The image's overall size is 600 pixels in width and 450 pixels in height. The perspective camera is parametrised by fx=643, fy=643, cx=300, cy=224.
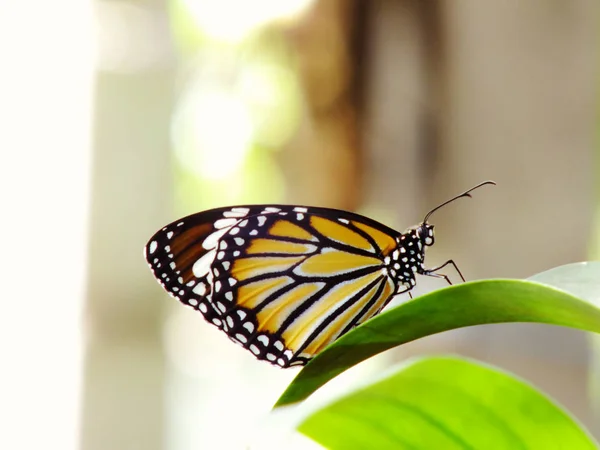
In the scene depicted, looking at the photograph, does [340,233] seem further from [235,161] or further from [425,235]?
[235,161]

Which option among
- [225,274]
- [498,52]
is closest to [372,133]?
[498,52]

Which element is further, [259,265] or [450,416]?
[259,265]

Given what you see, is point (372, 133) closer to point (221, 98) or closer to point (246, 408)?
point (221, 98)

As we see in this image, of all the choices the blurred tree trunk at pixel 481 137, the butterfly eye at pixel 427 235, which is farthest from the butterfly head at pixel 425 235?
the blurred tree trunk at pixel 481 137

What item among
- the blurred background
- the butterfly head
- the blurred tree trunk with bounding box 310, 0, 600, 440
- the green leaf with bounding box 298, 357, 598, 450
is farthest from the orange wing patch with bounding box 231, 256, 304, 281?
the blurred tree trunk with bounding box 310, 0, 600, 440

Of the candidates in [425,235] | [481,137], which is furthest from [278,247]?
[481,137]

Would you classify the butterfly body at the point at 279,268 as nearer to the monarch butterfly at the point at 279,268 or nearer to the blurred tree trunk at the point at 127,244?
the monarch butterfly at the point at 279,268

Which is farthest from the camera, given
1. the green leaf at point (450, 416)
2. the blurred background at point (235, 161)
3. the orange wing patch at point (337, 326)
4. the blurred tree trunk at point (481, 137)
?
the blurred tree trunk at point (481, 137)
